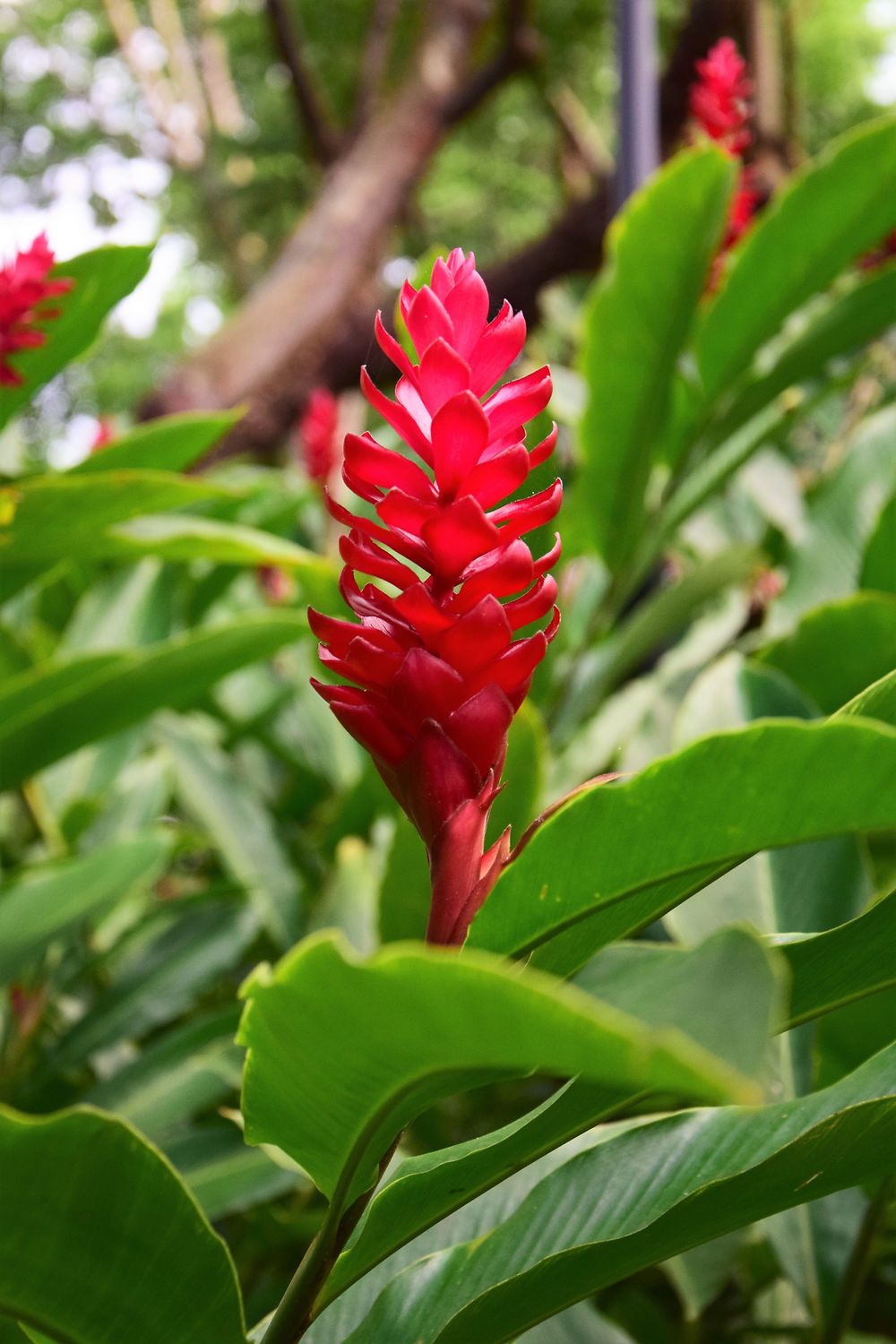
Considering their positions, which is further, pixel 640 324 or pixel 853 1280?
pixel 640 324

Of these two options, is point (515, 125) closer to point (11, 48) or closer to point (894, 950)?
point (11, 48)

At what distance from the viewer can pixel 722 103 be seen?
4.92 ft

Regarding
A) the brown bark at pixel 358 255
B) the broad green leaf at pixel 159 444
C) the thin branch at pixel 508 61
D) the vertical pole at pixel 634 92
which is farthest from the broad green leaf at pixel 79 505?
the thin branch at pixel 508 61

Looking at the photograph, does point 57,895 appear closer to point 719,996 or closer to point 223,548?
point 223,548

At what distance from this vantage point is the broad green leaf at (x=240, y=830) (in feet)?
4.27

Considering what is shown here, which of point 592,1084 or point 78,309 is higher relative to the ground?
point 78,309

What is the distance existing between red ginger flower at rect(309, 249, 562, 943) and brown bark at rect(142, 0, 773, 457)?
348cm

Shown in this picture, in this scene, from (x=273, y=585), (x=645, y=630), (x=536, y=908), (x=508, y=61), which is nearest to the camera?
(x=536, y=908)

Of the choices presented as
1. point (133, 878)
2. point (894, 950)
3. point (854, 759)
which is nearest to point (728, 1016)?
point (854, 759)

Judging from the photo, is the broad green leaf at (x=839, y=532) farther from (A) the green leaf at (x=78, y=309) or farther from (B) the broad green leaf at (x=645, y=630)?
(A) the green leaf at (x=78, y=309)

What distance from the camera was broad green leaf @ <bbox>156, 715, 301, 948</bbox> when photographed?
51.2 inches

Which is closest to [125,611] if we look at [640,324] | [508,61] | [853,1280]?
[640,324]

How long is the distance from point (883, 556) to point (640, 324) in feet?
1.16

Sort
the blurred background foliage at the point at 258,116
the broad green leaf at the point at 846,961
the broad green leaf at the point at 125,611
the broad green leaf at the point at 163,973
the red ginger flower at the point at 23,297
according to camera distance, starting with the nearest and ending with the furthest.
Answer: the broad green leaf at the point at 846,961 < the red ginger flower at the point at 23,297 < the broad green leaf at the point at 163,973 < the broad green leaf at the point at 125,611 < the blurred background foliage at the point at 258,116
